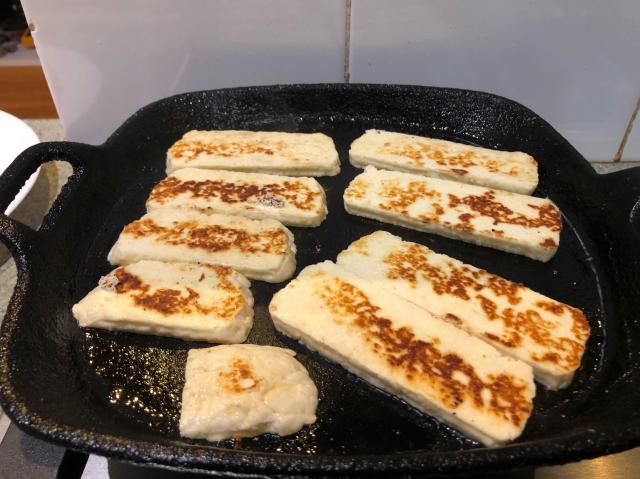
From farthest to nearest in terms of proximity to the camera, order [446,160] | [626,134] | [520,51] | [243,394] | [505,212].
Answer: [626,134]
[520,51]
[446,160]
[505,212]
[243,394]

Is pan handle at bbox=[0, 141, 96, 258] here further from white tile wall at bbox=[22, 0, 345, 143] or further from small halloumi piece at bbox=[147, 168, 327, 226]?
white tile wall at bbox=[22, 0, 345, 143]

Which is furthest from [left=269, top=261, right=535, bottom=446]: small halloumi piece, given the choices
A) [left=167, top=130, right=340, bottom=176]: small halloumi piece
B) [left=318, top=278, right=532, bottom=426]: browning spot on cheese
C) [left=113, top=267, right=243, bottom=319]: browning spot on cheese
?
[left=167, top=130, right=340, bottom=176]: small halloumi piece

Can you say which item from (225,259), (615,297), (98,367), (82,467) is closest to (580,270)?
(615,297)

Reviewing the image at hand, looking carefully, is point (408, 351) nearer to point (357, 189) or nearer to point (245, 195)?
point (357, 189)

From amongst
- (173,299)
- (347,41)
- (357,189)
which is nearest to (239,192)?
(357,189)

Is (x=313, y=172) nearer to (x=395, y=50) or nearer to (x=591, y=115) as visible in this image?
(x=395, y=50)

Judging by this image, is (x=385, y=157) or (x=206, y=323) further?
(x=385, y=157)

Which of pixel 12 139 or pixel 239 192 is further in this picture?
pixel 12 139
